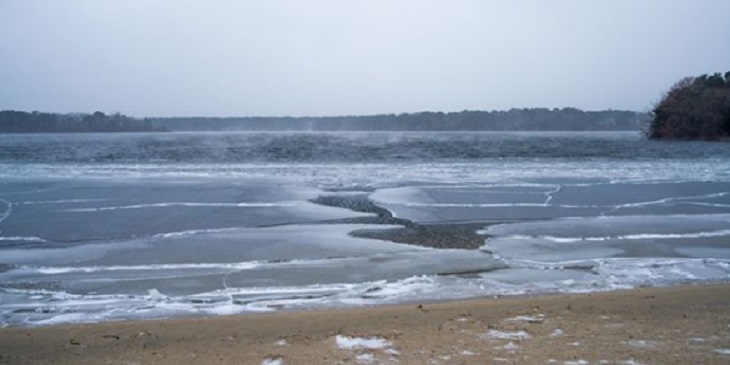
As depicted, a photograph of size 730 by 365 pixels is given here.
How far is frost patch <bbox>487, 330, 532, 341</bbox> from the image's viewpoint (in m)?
6.27

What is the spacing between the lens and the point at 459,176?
94.4 feet

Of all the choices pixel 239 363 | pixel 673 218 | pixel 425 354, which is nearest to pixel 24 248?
pixel 239 363

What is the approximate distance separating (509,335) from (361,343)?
1.48 metres

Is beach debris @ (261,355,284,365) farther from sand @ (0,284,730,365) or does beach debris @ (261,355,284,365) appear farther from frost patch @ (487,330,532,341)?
frost patch @ (487,330,532,341)

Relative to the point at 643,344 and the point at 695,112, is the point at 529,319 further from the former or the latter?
the point at 695,112

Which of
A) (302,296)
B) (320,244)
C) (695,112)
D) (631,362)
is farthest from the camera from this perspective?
(695,112)

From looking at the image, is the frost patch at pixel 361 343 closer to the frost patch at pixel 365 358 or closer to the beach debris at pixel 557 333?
the frost patch at pixel 365 358

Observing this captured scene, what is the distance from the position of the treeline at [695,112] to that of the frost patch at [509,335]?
8167 cm

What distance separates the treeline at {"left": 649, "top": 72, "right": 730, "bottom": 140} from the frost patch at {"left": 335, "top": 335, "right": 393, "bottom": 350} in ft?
271

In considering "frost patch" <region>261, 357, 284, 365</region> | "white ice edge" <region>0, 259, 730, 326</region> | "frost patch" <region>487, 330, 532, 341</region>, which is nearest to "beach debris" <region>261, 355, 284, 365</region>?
"frost patch" <region>261, 357, 284, 365</region>

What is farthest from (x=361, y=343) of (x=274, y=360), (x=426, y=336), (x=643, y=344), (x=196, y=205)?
(x=196, y=205)

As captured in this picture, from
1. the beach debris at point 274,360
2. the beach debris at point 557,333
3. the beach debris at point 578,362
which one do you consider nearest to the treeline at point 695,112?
the beach debris at point 557,333

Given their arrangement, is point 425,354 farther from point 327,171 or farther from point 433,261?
point 327,171

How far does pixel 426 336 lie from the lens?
6.38 metres
